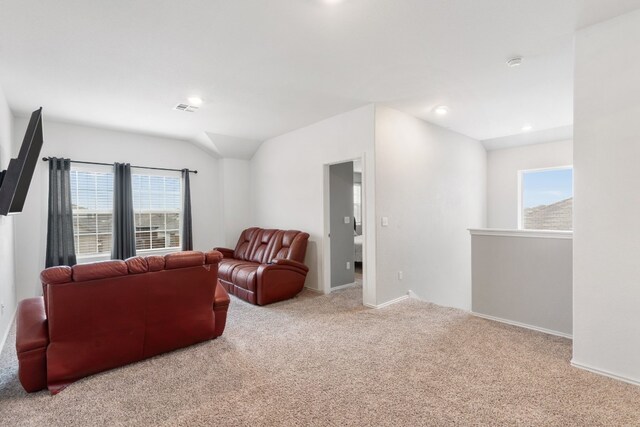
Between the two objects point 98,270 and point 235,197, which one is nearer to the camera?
point 98,270

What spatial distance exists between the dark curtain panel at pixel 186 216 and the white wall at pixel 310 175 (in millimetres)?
1223

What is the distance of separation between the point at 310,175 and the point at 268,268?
1.62 m

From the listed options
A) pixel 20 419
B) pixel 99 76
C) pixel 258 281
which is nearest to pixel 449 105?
pixel 258 281

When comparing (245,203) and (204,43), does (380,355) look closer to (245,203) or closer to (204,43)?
(204,43)

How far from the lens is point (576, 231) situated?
246 cm

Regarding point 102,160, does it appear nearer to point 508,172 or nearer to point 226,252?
point 226,252

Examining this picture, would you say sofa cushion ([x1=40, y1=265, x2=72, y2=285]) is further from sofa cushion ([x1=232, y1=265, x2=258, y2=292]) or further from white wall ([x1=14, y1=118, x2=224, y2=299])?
white wall ([x1=14, y1=118, x2=224, y2=299])

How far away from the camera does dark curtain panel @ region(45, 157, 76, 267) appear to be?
14.4 ft

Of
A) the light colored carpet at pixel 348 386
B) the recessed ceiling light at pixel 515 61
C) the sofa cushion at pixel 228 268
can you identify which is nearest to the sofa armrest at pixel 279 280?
the sofa cushion at pixel 228 268

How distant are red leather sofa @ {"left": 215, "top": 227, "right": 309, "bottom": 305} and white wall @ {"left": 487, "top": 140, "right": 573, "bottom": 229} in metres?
Answer: 4.29

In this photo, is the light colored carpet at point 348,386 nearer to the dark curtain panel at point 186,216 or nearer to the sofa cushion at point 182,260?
the sofa cushion at point 182,260

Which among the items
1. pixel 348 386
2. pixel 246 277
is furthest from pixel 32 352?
pixel 246 277

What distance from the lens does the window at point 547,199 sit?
5840 mm

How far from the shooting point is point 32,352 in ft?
7.11
